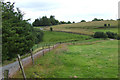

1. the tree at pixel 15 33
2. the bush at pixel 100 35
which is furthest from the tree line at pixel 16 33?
the bush at pixel 100 35

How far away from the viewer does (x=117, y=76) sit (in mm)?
17156

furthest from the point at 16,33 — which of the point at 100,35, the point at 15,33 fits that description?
the point at 100,35

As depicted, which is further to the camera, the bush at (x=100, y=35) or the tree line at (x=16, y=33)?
the bush at (x=100, y=35)

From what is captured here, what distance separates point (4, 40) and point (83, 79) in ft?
42.8

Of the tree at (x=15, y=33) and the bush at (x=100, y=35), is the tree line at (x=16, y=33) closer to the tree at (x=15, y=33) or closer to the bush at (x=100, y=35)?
the tree at (x=15, y=33)

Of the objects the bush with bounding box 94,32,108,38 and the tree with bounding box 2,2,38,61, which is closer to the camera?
the tree with bounding box 2,2,38,61

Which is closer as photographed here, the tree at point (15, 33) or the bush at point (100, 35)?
the tree at point (15, 33)

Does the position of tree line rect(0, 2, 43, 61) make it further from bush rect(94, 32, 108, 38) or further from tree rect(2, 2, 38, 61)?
bush rect(94, 32, 108, 38)

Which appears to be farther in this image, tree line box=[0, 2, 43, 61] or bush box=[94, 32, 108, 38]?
bush box=[94, 32, 108, 38]

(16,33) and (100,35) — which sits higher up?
(16,33)

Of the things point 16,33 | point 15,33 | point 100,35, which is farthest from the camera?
point 100,35

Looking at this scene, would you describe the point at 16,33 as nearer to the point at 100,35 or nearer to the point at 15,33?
the point at 15,33

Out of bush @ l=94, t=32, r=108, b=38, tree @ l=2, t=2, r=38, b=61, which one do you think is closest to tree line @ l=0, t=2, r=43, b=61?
tree @ l=2, t=2, r=38, b=61

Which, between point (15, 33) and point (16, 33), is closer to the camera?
point (15, 33)
